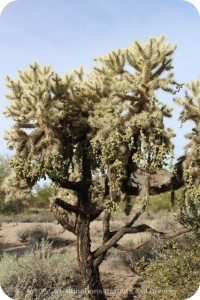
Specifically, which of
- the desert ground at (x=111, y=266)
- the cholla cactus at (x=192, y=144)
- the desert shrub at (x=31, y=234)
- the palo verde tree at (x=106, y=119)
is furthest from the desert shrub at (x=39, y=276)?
the desert shrub at (x=31, y=234)

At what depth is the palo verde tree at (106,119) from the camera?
28.3 ft

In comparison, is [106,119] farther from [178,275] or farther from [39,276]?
[39,276]

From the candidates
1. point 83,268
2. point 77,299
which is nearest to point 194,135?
point 83,268

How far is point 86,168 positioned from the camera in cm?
1041

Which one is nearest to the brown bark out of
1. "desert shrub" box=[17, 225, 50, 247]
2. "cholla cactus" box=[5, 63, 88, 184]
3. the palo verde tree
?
the palo verde tree

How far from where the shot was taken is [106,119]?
345 inches

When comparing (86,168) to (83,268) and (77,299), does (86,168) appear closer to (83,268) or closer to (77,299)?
(83,268)

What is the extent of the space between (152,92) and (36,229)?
14.3 m

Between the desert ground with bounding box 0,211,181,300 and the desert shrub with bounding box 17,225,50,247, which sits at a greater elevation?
the desert shrub with bounding box 17,225,50,247

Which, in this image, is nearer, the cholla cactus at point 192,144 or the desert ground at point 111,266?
the cholla cactus at point 192,144

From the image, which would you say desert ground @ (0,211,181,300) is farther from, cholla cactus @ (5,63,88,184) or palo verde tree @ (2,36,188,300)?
cholla cactus @ (5,63,88,184)

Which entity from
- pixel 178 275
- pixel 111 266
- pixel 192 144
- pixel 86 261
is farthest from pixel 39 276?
pixel 192 144

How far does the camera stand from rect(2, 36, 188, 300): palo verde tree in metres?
8.62

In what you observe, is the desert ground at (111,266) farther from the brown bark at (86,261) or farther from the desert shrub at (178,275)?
the brown bark at (86,261)
